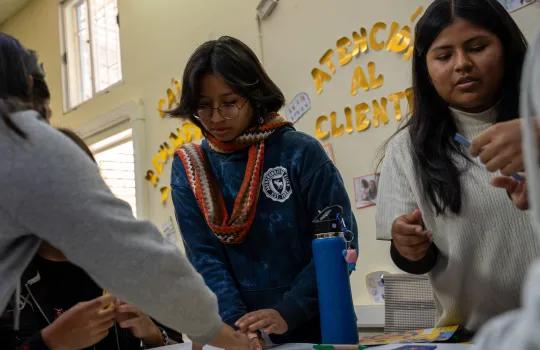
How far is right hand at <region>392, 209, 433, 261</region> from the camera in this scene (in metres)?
0.95

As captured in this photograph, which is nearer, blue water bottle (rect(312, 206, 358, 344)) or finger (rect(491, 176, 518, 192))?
finger (rect(491, 176, 518, 192))

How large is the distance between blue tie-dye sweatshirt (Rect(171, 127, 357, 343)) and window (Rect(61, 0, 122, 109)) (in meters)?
2.76

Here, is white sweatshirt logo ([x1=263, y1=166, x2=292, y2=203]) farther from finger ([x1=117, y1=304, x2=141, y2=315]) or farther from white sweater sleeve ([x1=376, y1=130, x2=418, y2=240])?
finger ([x1=117, y1=304, x2=141, y2=315])

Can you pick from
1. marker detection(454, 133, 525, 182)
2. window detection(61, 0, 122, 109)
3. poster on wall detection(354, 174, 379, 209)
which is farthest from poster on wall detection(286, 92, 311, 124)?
window detection(61, 0, 122, 109)

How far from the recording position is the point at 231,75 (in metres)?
1.30

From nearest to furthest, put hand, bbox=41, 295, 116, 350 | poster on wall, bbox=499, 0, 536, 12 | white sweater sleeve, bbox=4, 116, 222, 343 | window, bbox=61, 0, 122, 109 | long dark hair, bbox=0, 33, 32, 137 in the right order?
white sweater sleeve, bbox=4, 116, 222, 343, long dark hair, bbox=0, 33, 32, 137, hand, bbox=41, 295, 116, 350, poster on wall, bbox=499, 0, 536, 12, window, bbox=61, 0, 122, 109

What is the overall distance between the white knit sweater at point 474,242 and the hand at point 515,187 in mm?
215

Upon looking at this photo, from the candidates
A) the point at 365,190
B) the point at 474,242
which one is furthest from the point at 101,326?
the point at 365,190

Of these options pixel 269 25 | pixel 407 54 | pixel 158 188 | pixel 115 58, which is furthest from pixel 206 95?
pixel 115 58

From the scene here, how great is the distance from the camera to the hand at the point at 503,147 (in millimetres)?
686

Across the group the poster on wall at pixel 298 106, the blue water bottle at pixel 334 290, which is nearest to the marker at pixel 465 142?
the blue water bottle at pixel 334 290

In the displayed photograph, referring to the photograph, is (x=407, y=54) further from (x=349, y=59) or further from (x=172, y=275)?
(x=172, y=275)

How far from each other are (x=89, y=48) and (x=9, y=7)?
3.55 ft

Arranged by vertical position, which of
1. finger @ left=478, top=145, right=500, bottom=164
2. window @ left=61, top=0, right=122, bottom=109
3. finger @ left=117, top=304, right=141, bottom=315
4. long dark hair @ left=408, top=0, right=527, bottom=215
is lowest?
finger @ left=117, top=304, right=141, bottom=315
